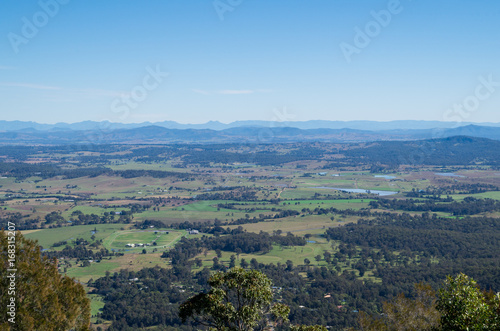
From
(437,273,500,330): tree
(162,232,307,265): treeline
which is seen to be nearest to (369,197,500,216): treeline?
(162,232,307,265): treeline

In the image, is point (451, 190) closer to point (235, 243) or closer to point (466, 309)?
point (235, 243)

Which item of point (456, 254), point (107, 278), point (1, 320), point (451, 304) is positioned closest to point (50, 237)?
point (107, 278)

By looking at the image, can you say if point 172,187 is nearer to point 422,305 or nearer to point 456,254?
point 456,254

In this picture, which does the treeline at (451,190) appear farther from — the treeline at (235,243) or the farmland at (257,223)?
the treeline at (235,243)

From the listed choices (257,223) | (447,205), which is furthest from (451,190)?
(257,223)

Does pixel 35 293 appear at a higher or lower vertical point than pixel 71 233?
higher

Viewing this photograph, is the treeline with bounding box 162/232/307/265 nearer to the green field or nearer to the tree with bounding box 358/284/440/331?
the green field
